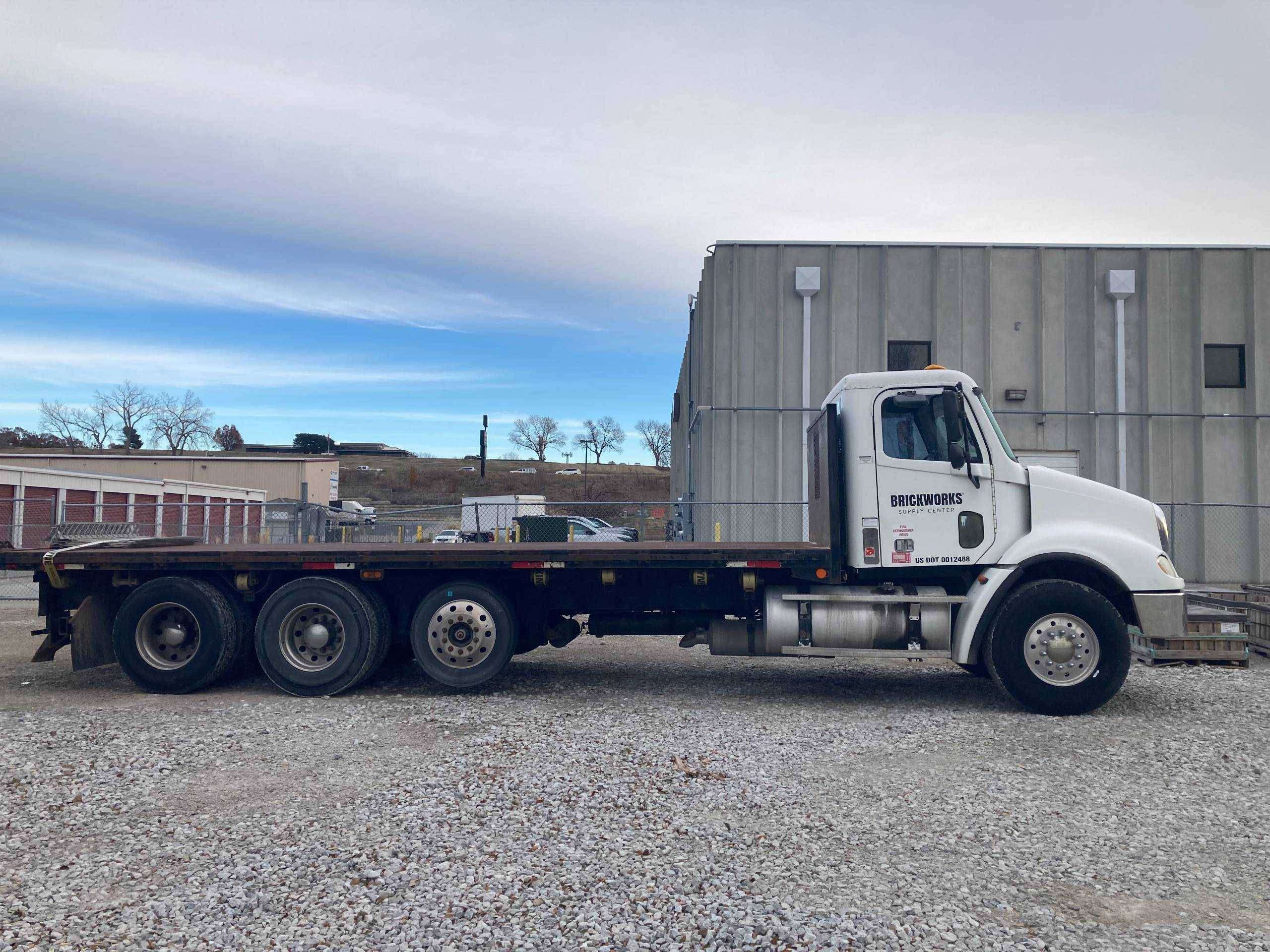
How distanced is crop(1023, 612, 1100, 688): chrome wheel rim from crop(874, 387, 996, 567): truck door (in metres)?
0.75

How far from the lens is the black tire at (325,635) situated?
763cm

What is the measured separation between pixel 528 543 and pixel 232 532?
2703 cm

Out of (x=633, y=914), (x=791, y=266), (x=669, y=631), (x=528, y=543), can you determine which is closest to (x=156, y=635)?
(x=528, y=543)

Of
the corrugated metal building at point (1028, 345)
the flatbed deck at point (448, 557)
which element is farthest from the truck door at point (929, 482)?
the corrugated metal building at point (1028, 345)

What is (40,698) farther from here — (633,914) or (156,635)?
(633,914)

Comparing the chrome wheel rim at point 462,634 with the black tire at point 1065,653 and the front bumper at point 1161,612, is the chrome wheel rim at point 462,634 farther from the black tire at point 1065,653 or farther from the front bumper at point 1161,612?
the front bumper at point 1161,612

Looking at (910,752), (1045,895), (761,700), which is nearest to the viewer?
(1045,895)

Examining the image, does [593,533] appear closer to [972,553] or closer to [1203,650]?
[1203,650]

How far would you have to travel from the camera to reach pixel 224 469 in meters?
46.5

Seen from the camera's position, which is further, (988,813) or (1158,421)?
(1158,421)

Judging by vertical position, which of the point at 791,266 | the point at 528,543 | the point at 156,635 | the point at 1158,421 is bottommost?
the point at 156,635

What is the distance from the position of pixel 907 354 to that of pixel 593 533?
1004 centimetres

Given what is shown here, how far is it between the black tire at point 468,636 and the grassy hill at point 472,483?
65.0 meters

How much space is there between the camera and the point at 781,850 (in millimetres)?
4188
